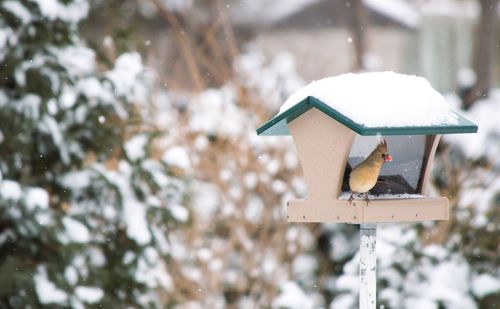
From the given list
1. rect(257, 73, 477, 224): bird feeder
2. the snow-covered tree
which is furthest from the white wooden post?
the snow-covered tree

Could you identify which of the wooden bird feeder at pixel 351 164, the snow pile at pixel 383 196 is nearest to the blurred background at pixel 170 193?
the wooden bird feeder at pixel 351 164

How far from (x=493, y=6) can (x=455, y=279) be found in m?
6.53

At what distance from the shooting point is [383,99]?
331 centimetres

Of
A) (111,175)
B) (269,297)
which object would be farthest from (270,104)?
(111,175)

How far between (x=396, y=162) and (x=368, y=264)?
0.43 meters

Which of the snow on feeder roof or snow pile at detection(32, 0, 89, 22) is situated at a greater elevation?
snow pile at detection(32, 0, 89, 22)

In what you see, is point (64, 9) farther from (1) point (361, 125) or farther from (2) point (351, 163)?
(1) point (361, 125)

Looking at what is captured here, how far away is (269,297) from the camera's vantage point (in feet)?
21.3

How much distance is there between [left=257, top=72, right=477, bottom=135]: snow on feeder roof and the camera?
10.5ft

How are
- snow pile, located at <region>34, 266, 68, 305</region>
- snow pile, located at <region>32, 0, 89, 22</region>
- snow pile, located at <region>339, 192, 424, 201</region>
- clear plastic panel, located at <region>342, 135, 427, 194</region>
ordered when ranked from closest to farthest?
snow pile, located at <region>339, 192, 424, 201</region>, clear plastic panel, located at <region>342, 135, 427, 194</region>, snow pile, located at <region>34, 266, 68, 305</region>, snow pile, located at <region>32, 0, 89, 22</region>

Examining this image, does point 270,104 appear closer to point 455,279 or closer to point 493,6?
point 455,279

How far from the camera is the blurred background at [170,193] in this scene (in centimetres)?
506

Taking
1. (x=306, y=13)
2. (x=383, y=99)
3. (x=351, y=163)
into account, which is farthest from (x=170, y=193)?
(x=306, y=13)

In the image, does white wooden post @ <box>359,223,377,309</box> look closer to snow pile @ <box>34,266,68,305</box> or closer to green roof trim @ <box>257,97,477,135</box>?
green roof trim @ <box>257,97,477,135</box>
